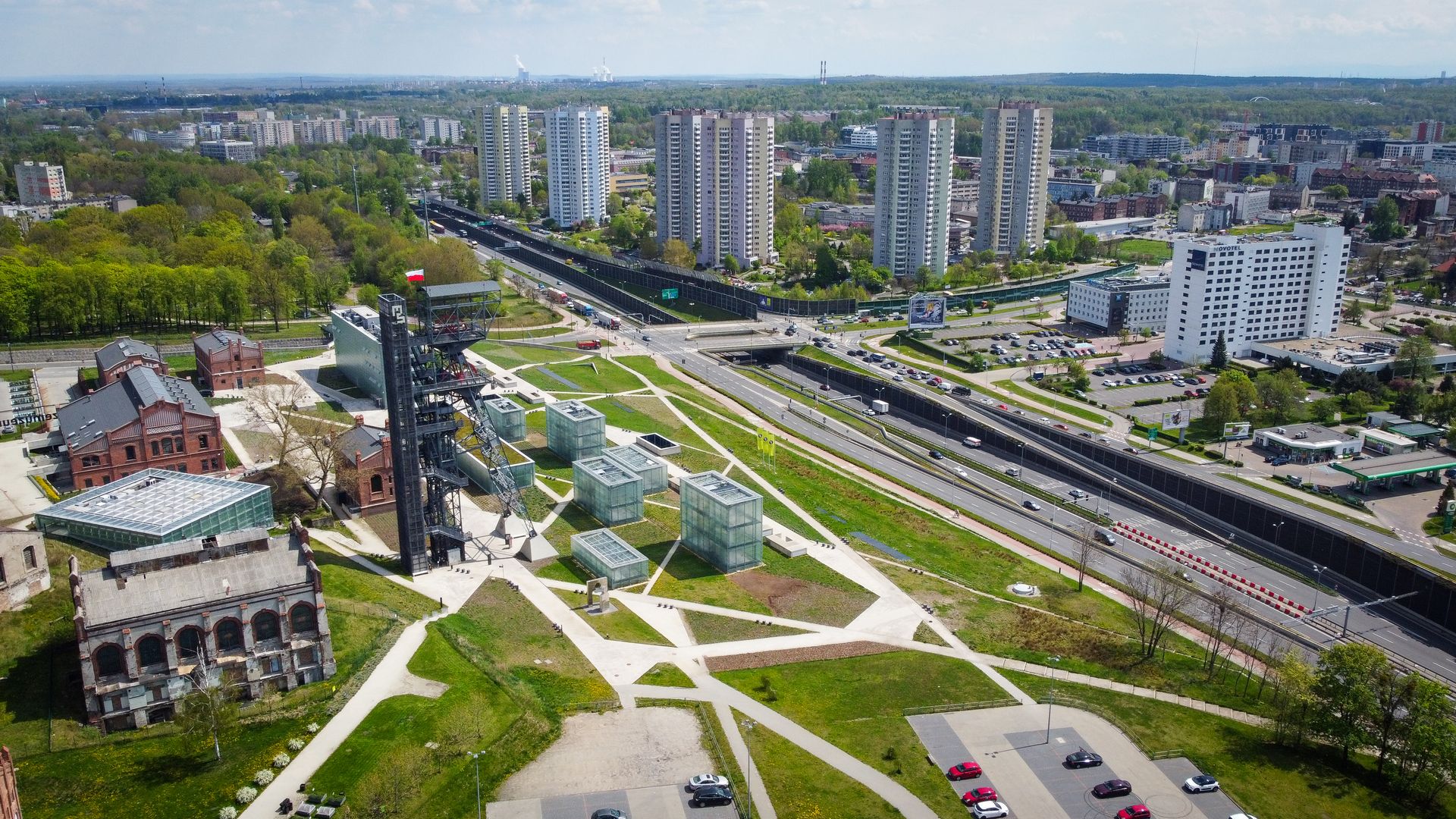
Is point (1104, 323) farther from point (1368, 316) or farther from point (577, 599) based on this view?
point (577, 599)

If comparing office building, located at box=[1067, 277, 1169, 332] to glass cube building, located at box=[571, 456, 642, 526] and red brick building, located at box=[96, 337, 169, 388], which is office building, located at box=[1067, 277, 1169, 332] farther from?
red brick building, located at box=[96, 337, 169, 388]

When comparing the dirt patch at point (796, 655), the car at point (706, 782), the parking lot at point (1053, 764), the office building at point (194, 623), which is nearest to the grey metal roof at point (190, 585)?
the office building at point (194, 623)

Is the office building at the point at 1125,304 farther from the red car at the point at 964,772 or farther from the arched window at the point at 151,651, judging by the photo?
the arched window at the point at 151,651

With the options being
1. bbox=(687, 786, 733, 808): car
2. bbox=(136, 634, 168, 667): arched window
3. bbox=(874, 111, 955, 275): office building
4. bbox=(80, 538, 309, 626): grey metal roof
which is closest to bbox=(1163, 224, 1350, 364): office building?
bbox=(874, 111, 955, 275): office building

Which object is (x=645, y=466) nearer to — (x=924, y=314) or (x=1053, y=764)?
(x=1053, y=764)

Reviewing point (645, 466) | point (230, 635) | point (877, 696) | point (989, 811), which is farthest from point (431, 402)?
point (989, 811)

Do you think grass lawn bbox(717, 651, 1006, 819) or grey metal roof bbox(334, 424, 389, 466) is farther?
grey metal roof bbox(334, 424, 389, 466)

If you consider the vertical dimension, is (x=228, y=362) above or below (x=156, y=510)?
above

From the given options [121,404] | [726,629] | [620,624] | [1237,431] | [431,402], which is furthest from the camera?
[1237,431]
